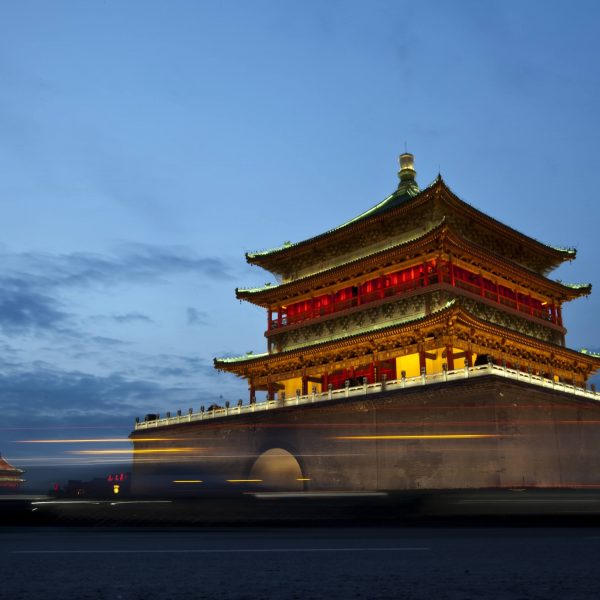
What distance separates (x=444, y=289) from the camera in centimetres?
3080

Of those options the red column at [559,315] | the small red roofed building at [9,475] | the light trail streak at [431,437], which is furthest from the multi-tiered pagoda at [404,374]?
the small red roofed building at [9,475]

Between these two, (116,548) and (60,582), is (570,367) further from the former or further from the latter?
(60,582)

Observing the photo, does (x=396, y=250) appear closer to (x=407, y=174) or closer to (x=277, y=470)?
(x=407, y=174)

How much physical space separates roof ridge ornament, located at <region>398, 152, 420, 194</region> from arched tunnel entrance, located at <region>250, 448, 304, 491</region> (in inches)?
650

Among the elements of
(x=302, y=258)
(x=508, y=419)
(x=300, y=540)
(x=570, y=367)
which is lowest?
(x=300, y=540)

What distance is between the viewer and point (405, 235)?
113ft

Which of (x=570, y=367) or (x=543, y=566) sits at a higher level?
(x=570, y=367)

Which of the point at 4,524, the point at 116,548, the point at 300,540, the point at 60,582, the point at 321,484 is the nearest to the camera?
the point at 60,582

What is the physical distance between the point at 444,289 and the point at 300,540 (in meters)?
23.3

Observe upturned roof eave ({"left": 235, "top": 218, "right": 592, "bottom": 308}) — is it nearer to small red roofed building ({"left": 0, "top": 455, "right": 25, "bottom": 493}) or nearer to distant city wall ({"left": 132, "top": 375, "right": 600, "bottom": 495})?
distant city wall ({"left": 132, "top": 375, "right": 600, "bottom": 495})

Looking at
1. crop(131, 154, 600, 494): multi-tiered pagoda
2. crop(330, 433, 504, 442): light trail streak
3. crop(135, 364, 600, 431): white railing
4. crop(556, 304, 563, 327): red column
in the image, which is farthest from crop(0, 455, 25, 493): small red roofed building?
crop(556, 304, 563, 327): red column

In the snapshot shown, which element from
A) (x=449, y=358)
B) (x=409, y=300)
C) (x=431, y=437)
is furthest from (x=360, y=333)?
(x=431, y=437)

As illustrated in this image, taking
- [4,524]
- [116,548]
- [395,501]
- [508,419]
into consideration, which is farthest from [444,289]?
[116,548]

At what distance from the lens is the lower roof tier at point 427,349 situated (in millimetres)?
29411
